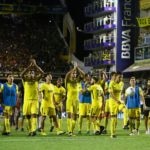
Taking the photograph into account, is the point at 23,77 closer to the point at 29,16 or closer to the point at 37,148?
the point at 37,148

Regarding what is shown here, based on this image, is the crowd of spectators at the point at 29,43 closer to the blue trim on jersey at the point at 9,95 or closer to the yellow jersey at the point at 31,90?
the blue trim on jersey at the point at 9,95

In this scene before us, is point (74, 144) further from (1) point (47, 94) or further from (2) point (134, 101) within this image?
(2) point (134, 101)

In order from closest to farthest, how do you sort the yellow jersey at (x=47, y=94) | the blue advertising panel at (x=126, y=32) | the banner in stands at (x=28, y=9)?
the yellow jersey at (x=47, y=94) → the blue advertising panel at (x=126, y=32) → the banner in stands at (x=28, y=9)

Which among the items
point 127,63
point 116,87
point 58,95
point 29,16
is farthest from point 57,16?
point 116,87

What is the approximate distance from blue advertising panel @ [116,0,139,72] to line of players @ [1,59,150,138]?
4200 centimetres

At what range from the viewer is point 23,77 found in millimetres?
21906

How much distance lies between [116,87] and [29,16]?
52.6m

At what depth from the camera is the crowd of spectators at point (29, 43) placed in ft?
209

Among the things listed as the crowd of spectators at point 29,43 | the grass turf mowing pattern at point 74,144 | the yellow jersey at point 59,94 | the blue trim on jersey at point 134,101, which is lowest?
the grass turf mowing pattern at point 74,144

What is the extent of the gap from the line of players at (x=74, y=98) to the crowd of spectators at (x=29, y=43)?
37327 mm

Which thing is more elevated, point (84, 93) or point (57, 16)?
point (57, 16)

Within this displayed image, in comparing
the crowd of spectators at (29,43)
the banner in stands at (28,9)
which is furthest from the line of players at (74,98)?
the banner in stands at (28,9)

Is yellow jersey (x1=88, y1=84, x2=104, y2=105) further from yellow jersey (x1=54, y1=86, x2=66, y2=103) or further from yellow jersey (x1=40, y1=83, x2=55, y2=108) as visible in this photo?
yellow jersey (x1=54, y1=86, x2=66, y2=103)

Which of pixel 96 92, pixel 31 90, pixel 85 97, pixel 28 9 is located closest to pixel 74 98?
pixel 96 92
